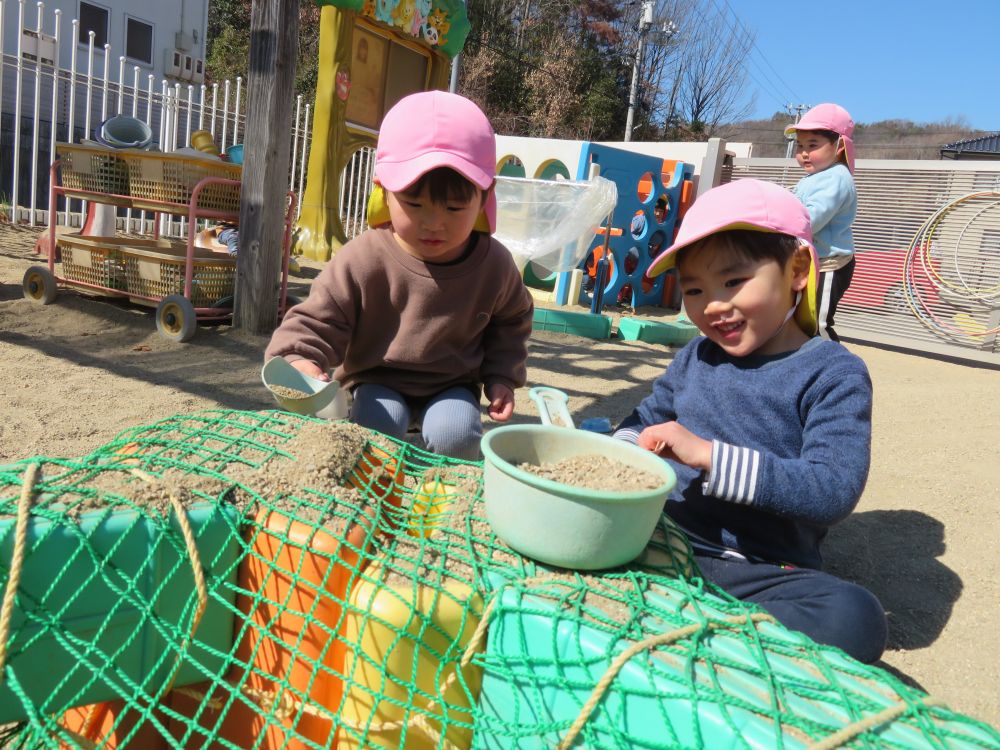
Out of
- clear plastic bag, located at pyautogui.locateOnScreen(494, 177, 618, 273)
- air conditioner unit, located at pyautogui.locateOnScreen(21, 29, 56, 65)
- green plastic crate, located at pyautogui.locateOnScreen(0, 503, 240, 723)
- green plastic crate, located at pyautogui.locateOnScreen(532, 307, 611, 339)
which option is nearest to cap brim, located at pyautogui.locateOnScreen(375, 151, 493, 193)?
green plastic crate, located at pyautogui.locateOnScreen(0, 503, 240, 723)

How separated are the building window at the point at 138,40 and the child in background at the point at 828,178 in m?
14.4

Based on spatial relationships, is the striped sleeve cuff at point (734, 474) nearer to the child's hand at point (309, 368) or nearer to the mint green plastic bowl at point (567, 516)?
the mint green plastic bowl at point (567, 516)

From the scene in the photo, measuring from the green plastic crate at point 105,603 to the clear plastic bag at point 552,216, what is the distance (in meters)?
4.58

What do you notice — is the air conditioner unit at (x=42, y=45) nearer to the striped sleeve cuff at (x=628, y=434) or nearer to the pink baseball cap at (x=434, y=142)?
the pink baseball cap at (x=434, y=142)

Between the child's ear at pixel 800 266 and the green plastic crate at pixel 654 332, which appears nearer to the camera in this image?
the child's ear at pixel 800 266

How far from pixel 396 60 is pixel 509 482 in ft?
23.7

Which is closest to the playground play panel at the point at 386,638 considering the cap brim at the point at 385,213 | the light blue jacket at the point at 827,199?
the cap brim at the point at 385,213

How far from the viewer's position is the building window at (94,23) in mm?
13047

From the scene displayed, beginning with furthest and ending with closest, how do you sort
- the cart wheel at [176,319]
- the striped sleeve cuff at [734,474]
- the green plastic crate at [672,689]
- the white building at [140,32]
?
the white building at [140,32] → the cart wheel at [176,319] → the striped sleeve cuff at [734,474] → the green plastic crate at [672,689]

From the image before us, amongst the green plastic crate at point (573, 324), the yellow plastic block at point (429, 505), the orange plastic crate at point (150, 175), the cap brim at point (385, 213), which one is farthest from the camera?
the green plastic crate at point (573, 324)

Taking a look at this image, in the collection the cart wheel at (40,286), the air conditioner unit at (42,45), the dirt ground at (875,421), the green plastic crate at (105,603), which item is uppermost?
the air conditioner unit at (42,45)

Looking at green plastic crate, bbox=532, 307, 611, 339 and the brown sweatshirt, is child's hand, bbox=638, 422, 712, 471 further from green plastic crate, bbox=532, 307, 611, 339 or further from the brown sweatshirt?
green plastic crate, bbox=532, 307, 611, 339

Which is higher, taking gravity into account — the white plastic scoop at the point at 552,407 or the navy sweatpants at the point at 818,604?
the white plastic scoop at the point at 552,407

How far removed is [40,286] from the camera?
4098 millimetres
